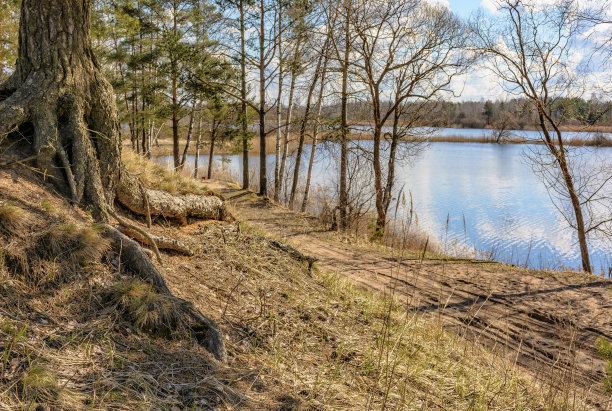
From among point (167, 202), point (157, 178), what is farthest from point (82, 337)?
point (157, 178)

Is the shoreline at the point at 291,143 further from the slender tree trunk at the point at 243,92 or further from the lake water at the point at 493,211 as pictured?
the slender tree trunk at the point at 243,92

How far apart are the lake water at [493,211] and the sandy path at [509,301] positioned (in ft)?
3.85

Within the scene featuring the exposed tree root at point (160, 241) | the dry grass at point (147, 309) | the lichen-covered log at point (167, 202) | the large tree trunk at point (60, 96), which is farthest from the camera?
the lichen-covered log at point (167, 202)

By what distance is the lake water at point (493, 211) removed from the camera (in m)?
13.5

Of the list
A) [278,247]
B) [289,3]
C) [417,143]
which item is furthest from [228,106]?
[278,247]

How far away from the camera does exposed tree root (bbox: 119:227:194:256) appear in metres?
4.29

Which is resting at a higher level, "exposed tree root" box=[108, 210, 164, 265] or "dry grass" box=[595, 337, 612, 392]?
"exposed tree root" box=[108, 210, 164, 265]

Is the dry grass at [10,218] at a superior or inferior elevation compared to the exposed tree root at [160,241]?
superior

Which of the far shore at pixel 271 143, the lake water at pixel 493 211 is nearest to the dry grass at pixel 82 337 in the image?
the lake water at pixel 493 211

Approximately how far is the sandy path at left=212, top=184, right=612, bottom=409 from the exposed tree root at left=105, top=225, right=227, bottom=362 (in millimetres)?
1804

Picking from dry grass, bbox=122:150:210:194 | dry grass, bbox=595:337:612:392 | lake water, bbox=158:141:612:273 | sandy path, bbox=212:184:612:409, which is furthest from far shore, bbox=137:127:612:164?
dry grass, bbox=595:337:612:392

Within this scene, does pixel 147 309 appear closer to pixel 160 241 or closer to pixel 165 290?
pixel 165 290

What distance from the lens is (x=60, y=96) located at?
4.18m

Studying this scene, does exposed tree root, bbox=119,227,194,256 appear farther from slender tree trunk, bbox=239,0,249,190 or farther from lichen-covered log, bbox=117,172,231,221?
slender tree trunk, bbox=239,0,249,190
